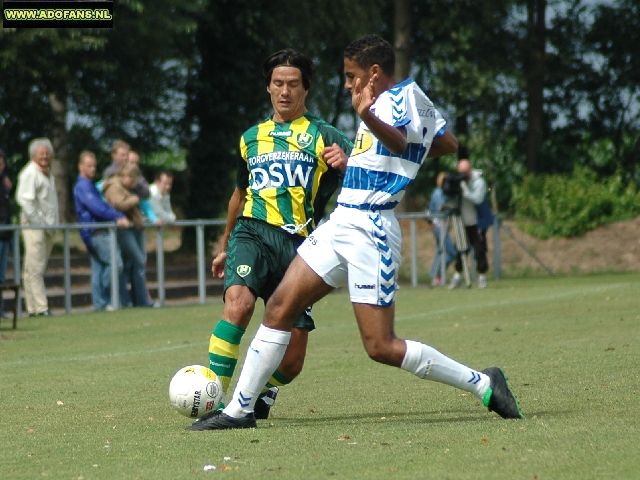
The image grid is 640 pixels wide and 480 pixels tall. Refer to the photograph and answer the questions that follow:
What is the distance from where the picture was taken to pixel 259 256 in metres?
7.28

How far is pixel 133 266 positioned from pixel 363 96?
1182cm

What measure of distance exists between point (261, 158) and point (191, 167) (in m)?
21.5

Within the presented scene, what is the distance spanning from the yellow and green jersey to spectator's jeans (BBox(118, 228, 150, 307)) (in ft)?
33.4

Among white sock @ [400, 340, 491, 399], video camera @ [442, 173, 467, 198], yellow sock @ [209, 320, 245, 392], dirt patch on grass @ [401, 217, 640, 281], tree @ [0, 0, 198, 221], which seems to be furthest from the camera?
dirt patch on grass @ [401, 217, 640, 281]

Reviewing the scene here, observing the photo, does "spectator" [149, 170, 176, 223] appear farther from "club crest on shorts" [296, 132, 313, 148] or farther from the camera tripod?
"club crest on shorts" [296, 132, 313, 148]

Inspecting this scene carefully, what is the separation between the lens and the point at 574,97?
3916 centimetres

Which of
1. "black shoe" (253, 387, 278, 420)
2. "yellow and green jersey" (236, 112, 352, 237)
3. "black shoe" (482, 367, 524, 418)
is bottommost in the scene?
"black shoe" (253, 387, 278, 420)

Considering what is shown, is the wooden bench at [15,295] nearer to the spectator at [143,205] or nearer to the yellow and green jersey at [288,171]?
the spectator at [143,205]

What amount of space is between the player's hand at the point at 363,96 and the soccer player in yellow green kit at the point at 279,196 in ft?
3.07

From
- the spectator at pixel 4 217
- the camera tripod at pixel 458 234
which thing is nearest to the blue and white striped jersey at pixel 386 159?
the spectator at pixel 4 217

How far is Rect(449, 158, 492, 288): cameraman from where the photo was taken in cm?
2147

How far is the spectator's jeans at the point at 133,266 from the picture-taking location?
17.5 m

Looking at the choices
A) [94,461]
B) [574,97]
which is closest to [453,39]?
[574,97]

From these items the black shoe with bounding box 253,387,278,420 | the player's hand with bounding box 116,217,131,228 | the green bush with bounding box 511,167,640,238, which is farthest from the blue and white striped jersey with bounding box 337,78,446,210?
the green bush with bounding box 511,167,640,238
